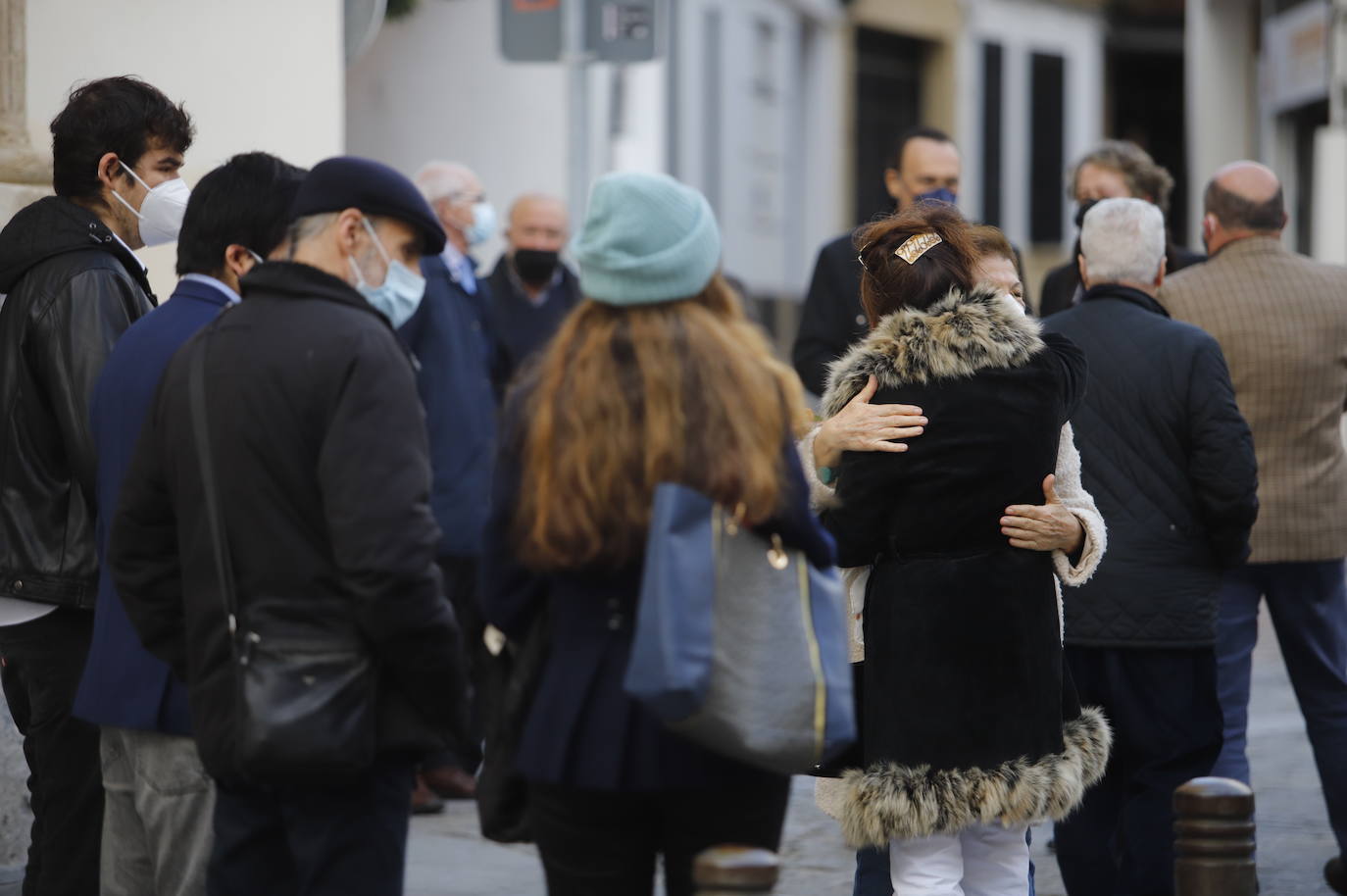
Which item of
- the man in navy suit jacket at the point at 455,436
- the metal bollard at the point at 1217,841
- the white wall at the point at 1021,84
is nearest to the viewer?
the metal bollard at the point at 1217,841

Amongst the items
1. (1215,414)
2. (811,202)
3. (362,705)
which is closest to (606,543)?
(362,705)

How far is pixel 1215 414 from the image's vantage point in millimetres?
5387

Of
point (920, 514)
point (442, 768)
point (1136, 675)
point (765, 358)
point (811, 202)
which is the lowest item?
point (442, 768)

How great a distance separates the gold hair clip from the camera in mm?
4516

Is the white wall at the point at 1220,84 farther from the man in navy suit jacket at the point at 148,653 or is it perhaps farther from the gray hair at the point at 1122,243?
the man in navy suit jacket at the point at 148,653

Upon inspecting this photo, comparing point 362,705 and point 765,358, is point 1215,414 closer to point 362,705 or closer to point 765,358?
point 765,358

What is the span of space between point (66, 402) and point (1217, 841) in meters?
2.61

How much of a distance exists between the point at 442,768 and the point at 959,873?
3.49 metres

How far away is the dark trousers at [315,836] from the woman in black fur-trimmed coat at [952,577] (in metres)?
1.09

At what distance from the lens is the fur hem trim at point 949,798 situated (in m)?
4.37

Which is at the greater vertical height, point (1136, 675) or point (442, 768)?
point (1136, 675)

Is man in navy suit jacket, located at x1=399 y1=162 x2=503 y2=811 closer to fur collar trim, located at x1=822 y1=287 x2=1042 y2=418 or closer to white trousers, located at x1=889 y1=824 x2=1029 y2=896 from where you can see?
white trousers, located at x1=889 y1=824 x2=1029 y2=896

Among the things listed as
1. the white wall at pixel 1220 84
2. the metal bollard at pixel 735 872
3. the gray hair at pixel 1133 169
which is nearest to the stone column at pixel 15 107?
the gray hair at pixel 1133 169

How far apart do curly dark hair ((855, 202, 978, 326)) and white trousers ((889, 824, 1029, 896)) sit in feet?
3.70
